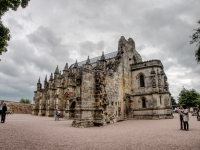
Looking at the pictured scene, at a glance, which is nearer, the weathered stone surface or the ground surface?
the ground surface

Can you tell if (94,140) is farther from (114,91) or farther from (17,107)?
(17,107)

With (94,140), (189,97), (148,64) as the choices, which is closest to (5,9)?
(94,140)

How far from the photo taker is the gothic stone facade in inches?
515

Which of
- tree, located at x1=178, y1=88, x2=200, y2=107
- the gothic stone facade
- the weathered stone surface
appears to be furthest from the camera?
tree, located at x1=178, y1=88, x2=200, y2=107

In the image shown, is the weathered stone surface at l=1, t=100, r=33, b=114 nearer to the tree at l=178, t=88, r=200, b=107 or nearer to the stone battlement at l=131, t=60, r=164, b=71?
the stone battlement at l=131, t=60, r=164, b=71

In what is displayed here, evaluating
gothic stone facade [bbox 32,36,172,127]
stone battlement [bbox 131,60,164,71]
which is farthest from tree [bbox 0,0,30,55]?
stone battlement [bbox 131,60,164,71]

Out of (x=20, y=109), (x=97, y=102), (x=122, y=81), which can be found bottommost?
(x=20, y=109)

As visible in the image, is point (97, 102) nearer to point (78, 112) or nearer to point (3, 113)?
point (78, 112)

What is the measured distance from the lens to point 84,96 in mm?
12766

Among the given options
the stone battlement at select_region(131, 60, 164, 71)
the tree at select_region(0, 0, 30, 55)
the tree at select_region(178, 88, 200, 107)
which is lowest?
the tree at select_region(178, 88, 200, 107)

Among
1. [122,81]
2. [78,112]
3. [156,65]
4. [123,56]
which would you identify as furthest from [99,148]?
[156,65]

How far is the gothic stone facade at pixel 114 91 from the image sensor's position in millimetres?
13070

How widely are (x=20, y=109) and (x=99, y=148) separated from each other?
121 ft

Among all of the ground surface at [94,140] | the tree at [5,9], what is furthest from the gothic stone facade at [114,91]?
the tree at [5,9]
